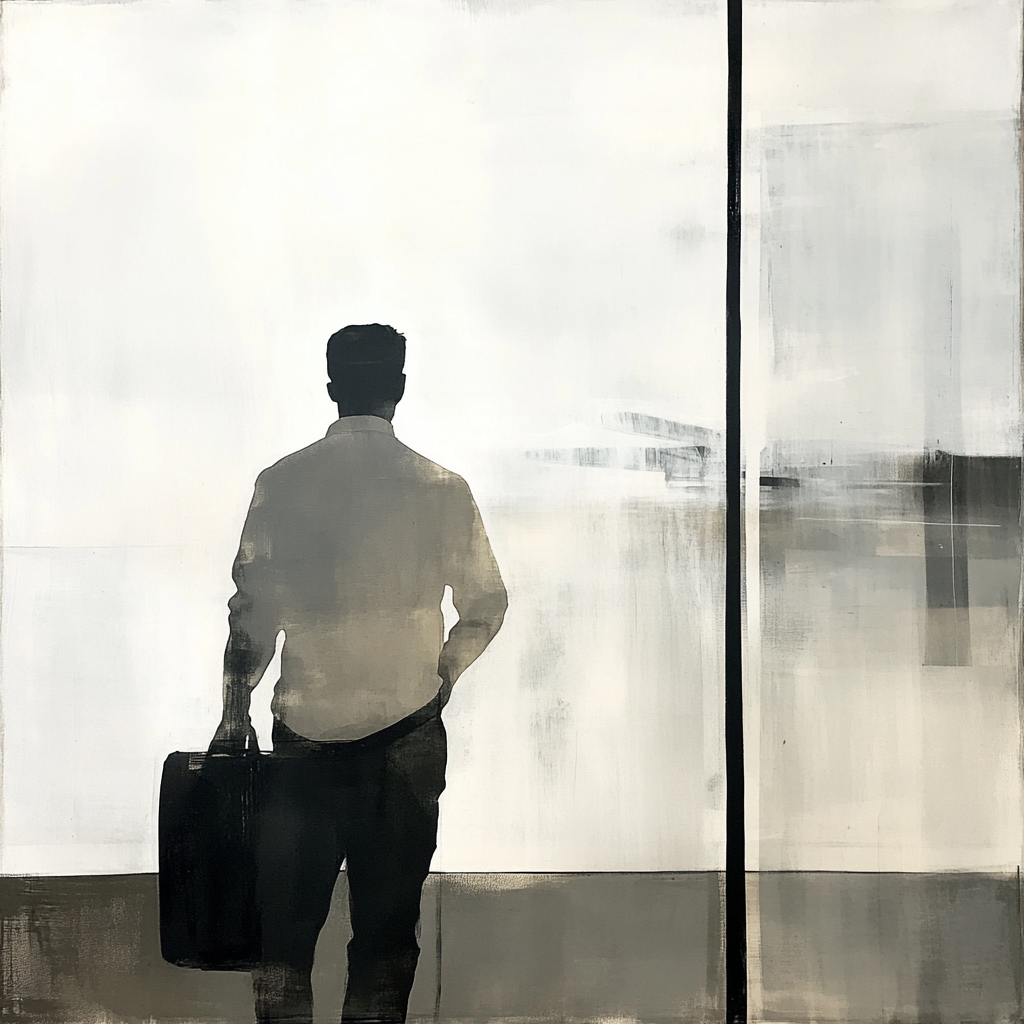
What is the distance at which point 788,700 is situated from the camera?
1621mm

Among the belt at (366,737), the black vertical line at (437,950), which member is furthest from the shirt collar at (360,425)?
the black vertical line at (437,950)

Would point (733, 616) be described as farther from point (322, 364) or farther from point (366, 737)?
point (322, 364)

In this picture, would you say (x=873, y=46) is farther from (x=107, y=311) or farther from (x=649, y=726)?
(x=107, y=311)

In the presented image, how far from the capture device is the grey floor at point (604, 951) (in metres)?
1.59

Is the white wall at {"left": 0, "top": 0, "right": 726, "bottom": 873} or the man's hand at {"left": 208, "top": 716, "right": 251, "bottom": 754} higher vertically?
the white wall at {"left": 0, "top": 0, "right": 726, "bottom": 873}

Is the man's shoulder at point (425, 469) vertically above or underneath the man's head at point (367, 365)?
underneath

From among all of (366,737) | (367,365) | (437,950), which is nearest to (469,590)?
(366,737)

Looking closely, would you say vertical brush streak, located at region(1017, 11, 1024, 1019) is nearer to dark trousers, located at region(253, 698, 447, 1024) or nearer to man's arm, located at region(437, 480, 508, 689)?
man's arm, located at region(437, 480, 508, 689)

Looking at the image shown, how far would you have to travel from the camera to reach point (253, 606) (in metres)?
1.59

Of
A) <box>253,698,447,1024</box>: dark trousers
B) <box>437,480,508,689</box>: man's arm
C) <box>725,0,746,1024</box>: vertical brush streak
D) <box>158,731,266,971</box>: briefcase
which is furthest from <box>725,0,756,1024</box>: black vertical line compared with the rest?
<box>158,731,266,971</box>: briefcase

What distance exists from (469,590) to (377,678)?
0.72 feet

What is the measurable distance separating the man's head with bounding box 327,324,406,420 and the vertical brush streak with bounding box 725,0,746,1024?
0.58 meters

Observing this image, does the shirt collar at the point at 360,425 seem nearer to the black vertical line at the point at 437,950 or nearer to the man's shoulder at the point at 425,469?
the man's shoulder at the point at 425,469

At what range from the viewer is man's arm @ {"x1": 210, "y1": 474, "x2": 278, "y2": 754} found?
1.59 metres
